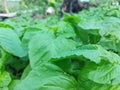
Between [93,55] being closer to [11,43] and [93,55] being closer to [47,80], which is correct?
[47,80]

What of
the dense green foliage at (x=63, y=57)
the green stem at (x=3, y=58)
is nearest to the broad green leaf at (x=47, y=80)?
the dense green foliage at (x=63, y=57)

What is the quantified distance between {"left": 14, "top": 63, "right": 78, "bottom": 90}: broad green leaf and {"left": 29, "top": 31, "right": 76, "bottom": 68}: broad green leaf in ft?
0.14

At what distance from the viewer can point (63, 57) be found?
35.5 inches

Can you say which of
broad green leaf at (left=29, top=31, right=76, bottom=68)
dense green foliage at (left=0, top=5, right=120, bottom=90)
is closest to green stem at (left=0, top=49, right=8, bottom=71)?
dense green foliage at (left=0, top=5, right=120, bottom=90)

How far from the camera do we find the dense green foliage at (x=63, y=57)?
2.87ft

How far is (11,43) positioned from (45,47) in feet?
0.44

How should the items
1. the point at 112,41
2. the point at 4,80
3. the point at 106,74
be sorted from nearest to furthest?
the point at 106,74
the point at 4,80
the point at 112,41

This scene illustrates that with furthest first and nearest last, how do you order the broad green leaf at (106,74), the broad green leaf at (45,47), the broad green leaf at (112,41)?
the broad green leaf at (112,41), the broad green leaf at (45,47), the broad green leaf at (106,74)

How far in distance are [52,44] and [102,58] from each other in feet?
0.56

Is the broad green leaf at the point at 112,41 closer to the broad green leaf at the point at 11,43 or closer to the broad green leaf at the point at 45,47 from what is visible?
the broad green leaf at the point at 45,47

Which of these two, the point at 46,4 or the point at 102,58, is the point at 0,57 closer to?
the point at 102,58

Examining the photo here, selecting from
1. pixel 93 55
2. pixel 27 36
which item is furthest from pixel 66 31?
pixel 93 55

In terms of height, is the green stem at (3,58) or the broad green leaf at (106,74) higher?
the broad green leaf at (106,74)

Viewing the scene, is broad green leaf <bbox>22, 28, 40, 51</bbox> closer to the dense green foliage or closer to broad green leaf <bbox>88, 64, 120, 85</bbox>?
the dense green foliage
